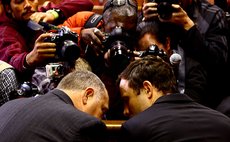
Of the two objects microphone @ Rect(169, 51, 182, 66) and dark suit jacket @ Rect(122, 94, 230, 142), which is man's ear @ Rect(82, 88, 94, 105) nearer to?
dark suit jacket @ Rect(122, 94, 230, 142)

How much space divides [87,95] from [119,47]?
33 cm

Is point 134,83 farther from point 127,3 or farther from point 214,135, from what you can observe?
point 127,3

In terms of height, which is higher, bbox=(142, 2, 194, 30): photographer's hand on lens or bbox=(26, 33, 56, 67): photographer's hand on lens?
bbox=(142, 2, 194, 30): photographer's hand on lens

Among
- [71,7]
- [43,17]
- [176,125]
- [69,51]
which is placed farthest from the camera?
[71,7]

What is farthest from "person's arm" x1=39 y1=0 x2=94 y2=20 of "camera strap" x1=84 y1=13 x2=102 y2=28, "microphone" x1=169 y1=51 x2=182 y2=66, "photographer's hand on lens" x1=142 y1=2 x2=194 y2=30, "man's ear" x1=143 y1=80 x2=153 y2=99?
"man's ear" x1=143 y1=80 x2=153 y2=99

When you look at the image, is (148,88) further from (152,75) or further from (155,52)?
(155,52)

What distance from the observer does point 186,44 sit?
5.65ft

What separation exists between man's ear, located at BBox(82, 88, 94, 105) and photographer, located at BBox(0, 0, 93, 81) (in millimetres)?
383

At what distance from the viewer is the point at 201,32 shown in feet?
5.87

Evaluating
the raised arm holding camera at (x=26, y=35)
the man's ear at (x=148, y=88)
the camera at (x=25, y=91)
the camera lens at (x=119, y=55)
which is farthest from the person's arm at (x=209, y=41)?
the camera at (x=25, y=91)

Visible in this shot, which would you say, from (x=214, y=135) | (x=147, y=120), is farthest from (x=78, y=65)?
(x=214, y=135)

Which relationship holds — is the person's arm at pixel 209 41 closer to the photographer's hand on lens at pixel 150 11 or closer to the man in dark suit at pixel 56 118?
the photographer's hand on lens at pixel 150 11

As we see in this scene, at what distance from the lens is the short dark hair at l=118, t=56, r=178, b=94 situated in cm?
142

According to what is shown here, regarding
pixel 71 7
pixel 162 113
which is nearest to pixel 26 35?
pixel 71 7
